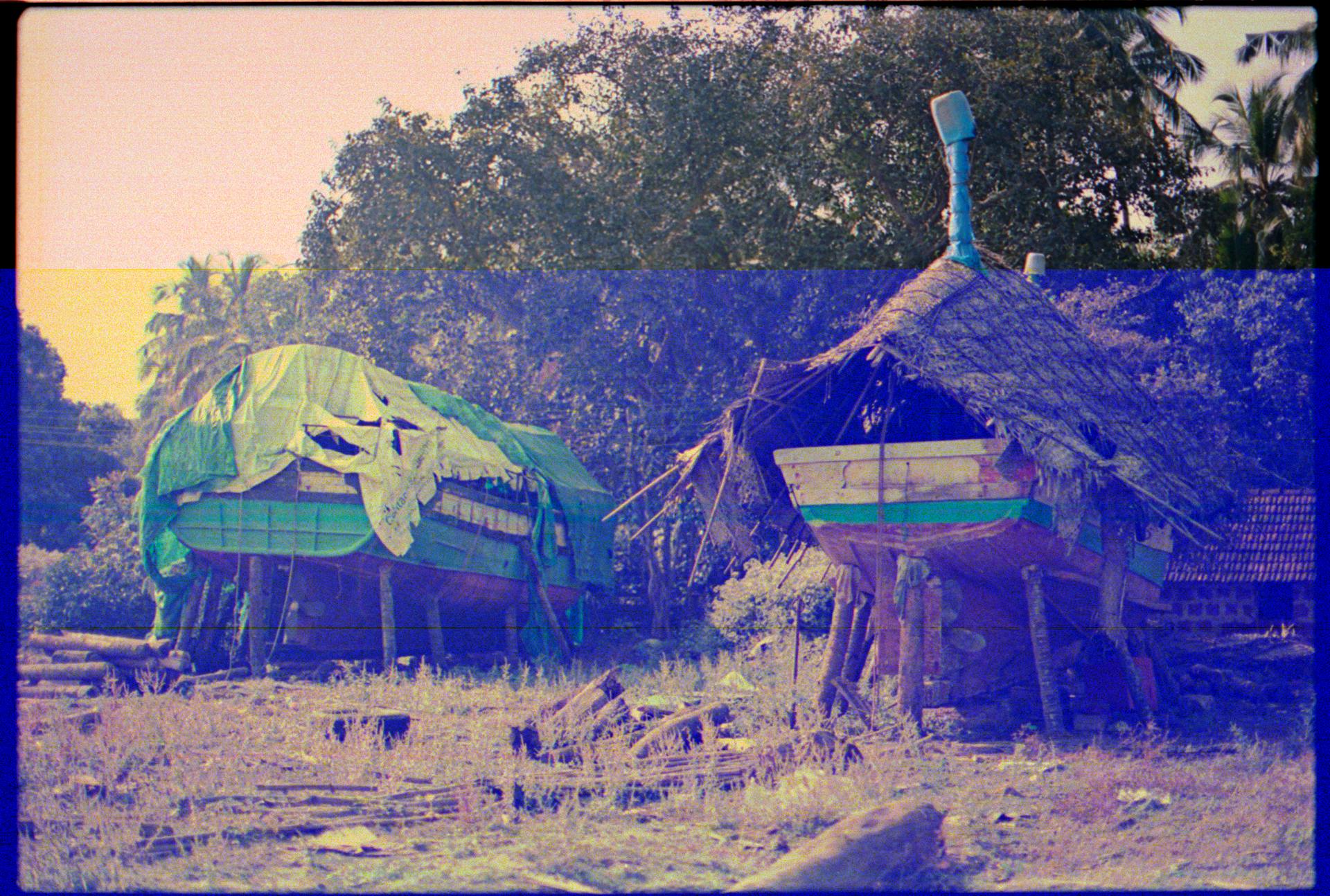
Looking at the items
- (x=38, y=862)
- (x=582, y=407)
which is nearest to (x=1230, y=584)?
(x=582, y=407)

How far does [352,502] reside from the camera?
419 inches

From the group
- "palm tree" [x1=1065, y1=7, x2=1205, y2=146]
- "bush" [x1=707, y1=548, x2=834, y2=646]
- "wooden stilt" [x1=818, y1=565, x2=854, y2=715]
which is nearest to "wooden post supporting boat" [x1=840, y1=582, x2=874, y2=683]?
"wooden stilt" [x1=818, y1=565, x2=854, y2=715]

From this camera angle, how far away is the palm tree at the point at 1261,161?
14422 millimetres

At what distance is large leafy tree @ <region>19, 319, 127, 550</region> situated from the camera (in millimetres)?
8211

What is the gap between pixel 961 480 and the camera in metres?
8.07

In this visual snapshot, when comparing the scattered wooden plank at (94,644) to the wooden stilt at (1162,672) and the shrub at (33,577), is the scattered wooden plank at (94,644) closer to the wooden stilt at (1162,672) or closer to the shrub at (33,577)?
the shrub at (33,577)

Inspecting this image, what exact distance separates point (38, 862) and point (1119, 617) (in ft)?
21.3

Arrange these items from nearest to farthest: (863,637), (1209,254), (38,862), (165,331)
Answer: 1. (38,862)
2. (863,637)
3. (165,331)
4. (1209,254)

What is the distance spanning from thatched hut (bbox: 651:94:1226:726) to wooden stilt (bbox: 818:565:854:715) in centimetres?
2

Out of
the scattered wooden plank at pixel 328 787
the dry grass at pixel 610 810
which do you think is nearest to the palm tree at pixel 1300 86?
the dry grass at pixel 610 810

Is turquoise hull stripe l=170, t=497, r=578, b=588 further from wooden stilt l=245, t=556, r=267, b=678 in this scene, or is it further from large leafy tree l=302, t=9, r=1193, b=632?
large leafy tree l=302, t=9, r=1193, b=632

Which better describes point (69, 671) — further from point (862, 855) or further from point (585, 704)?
point (862, 855)

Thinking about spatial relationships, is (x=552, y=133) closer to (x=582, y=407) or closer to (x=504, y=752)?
(x=582, y=407)

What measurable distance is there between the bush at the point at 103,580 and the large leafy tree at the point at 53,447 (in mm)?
215
